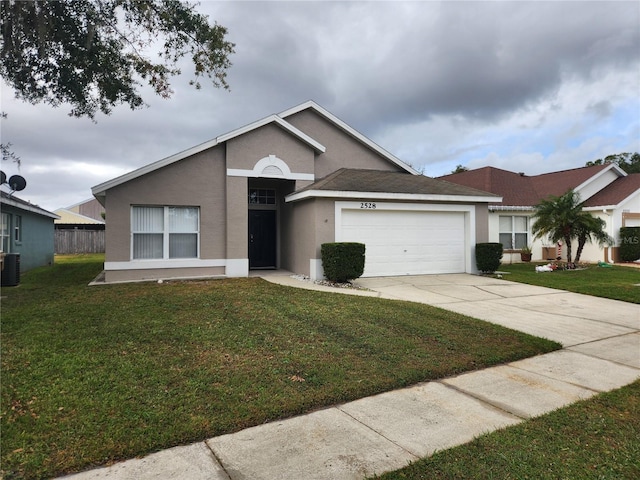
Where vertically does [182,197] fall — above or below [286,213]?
above

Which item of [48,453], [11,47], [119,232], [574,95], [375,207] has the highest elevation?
[574,95]

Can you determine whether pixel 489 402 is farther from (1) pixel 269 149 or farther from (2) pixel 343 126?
(2) pixel 343 126

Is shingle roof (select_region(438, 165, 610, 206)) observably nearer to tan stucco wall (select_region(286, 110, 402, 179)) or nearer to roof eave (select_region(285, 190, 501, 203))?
roof eave (select_region(285, 190, 501, 203))

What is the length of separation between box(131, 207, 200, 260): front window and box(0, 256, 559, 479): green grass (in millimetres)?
3750

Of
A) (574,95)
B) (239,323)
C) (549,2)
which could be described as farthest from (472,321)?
(574,95)

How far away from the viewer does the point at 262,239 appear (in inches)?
634

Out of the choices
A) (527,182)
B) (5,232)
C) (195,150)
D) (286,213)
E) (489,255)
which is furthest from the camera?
(527,182)

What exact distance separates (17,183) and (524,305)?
19.2 m

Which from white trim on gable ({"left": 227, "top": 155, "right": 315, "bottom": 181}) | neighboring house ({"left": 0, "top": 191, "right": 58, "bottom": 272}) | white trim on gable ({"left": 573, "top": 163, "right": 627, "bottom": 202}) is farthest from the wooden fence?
white trim on gable ({"left": 573, "top": 163, "right": 627, "bottom": 202})

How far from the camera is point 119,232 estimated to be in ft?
39.5

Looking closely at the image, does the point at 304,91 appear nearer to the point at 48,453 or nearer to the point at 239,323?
the point at 239,323

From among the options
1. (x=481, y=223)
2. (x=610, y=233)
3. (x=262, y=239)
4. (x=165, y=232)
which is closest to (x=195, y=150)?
(x=165, y=232)

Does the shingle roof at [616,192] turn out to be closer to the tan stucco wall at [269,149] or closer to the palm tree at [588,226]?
the palm tree at [588,226]

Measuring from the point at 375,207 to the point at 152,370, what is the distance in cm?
956
